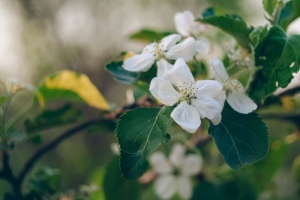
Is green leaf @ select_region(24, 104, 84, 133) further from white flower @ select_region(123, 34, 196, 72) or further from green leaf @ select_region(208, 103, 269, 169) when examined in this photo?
green leaf @ select_region(208, 103, 269, 169)

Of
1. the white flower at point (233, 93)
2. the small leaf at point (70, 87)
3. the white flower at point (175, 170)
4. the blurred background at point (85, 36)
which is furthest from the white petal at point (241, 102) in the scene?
the blurred background at point (85, 36)

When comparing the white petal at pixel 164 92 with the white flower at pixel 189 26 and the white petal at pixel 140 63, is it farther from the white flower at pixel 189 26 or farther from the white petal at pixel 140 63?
the white flower at pixel 189 26

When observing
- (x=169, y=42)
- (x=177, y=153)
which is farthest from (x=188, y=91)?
(x=177, y=153)

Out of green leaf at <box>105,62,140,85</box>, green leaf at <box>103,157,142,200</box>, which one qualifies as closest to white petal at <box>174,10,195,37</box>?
green leaf at <box>105,62,140,85</box>

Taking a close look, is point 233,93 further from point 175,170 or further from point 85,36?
point 85,36

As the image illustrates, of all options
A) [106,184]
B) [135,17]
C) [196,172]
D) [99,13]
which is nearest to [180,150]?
[196,172]

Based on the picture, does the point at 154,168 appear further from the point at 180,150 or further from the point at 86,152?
the point at 86,152
